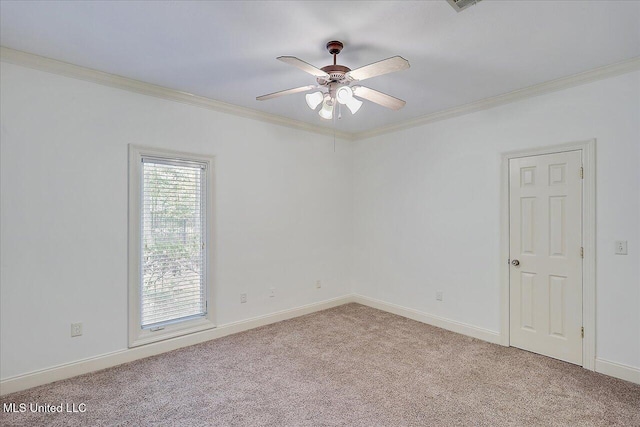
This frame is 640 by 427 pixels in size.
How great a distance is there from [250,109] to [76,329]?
286 centimetres

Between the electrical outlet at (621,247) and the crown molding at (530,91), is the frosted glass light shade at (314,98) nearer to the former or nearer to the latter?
the crown molding at (530,91)

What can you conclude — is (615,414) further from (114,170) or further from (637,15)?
(114,170)

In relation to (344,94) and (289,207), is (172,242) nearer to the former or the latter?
(289,207)

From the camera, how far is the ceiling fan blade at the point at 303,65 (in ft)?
6.59

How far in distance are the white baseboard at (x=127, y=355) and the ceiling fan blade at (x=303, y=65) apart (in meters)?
2.93

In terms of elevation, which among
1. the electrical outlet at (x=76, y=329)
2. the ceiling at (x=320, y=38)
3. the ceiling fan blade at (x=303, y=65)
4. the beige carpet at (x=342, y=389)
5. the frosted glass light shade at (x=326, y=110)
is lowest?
the beige carpet at (x=342, y=389)

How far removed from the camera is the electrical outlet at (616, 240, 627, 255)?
2743 millimetres

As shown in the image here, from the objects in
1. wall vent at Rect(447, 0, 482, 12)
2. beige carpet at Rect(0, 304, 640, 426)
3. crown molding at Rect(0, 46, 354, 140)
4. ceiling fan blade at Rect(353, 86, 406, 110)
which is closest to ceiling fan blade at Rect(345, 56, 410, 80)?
ceiling fan blade at Rect(353, 86, 406, 110)

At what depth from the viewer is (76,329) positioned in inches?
112

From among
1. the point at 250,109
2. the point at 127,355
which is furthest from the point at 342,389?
the point at 250,109

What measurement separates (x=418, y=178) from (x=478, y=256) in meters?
1.26

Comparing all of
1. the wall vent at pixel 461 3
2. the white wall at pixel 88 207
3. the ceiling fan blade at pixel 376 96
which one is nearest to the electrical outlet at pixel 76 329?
the white wall at pixel 88 207

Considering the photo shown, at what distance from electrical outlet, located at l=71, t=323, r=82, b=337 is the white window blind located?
1.66 ft

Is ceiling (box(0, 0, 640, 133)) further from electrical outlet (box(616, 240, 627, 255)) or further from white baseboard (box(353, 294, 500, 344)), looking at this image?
white baseboard (box(353, 294, 500, 344))
